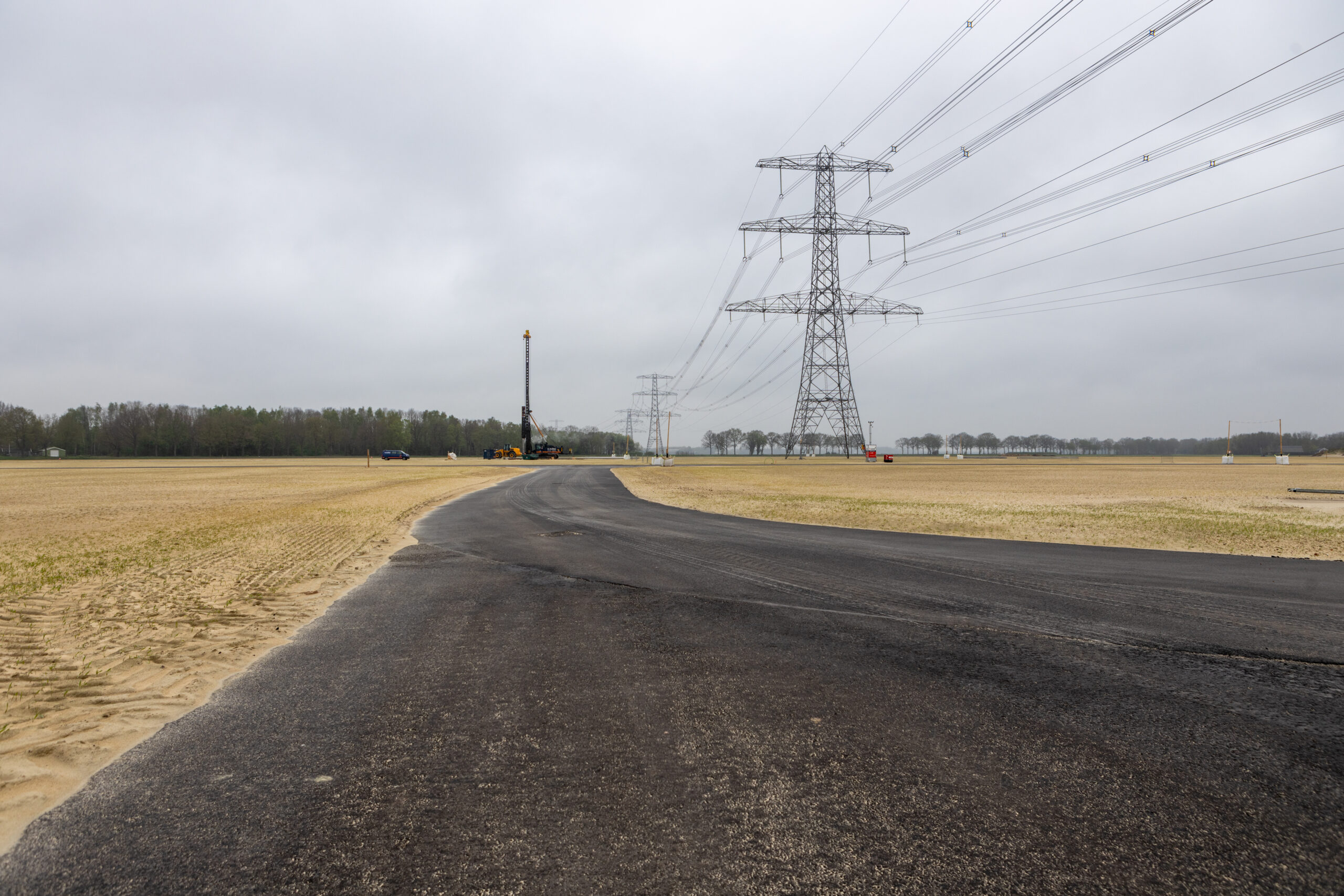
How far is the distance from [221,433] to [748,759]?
511 feet

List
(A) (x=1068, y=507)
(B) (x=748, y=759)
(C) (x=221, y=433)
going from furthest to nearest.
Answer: (C) (x=221, y=433) < (A) (x=1068, y=507) < (B) (x=748, y=759)

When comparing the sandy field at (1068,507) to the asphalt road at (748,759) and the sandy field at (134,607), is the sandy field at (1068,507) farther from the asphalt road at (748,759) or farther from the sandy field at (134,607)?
the sandy field at (134,607)

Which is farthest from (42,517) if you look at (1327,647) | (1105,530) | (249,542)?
(1105,530)

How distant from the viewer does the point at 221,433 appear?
420 feet

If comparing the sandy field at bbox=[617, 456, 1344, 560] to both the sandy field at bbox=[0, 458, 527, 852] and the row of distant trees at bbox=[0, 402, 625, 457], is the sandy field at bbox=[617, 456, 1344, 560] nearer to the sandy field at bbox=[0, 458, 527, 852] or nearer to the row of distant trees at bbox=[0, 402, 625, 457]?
the sandy field at bbox=[0, 458, 527, 852]

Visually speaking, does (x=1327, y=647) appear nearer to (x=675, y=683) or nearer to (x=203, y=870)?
(x=675, y=683)

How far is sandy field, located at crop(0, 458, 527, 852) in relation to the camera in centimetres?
395

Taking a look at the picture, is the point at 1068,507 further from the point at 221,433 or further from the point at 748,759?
the point at 221,433

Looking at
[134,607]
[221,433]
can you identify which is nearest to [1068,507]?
[134,607]

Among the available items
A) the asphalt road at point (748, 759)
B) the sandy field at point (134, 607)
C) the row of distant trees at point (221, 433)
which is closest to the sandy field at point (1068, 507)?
the asphalt road at point (748, 759)

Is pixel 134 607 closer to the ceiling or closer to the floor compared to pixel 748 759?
closer to the floor

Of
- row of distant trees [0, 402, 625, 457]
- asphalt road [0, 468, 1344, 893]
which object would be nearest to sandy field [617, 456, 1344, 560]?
asphalt road [0, 468, 1344, 893]

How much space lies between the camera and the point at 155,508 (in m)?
20.3

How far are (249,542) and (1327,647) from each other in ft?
52.5
